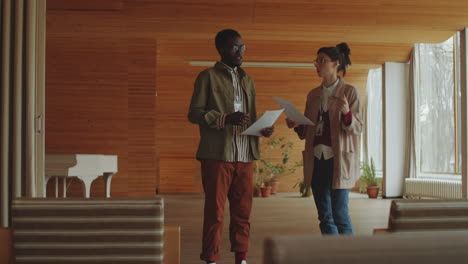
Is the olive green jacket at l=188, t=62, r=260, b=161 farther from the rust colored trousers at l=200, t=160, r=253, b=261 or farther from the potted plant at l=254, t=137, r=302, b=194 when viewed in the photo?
the potted plant at l=254, t=137, r=302, b=194

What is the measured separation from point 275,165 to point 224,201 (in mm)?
9074

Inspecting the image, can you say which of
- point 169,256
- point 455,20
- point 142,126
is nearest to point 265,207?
point 142,126

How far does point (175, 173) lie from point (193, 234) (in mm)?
6722

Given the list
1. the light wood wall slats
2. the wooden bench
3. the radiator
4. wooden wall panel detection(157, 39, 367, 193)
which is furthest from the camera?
wooden wall panel detection(157, 39, 367, 193)

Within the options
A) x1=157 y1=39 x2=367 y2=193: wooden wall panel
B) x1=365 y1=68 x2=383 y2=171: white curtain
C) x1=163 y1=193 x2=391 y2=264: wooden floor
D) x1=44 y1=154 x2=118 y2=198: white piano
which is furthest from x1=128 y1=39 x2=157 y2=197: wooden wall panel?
x1=365 y1=68 x2=383 y2=171: white curtain

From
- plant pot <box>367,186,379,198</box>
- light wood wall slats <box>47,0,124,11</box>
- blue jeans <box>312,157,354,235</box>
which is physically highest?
light wood wall slats <box>47,0,124,11</box>

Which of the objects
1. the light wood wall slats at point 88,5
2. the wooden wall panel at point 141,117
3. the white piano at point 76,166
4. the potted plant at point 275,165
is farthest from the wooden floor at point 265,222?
the potted plant at point 275,165

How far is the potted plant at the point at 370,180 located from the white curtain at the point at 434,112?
2.82 feet

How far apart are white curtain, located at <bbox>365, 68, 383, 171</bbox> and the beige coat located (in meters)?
8.43

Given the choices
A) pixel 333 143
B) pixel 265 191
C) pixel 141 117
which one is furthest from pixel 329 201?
pixel 265 191

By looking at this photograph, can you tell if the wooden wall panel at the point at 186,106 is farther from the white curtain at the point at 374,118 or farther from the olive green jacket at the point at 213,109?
the olive green jacket at the point at 213,109

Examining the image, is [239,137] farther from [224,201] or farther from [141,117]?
[141,117]

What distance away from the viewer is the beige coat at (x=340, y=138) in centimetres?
292

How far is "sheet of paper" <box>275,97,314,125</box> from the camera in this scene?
9.52 ft
